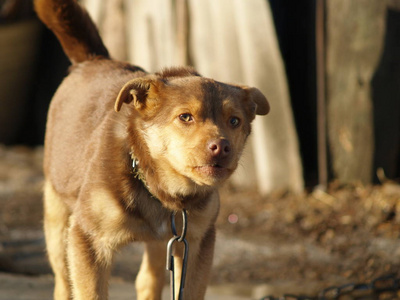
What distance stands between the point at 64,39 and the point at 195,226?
69.6 inches

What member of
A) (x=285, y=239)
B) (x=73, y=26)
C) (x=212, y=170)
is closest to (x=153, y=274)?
(x=212, y=170)

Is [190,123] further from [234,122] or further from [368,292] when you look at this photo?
[368,292]

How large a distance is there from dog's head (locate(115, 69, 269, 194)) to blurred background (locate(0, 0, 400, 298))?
2487 mm

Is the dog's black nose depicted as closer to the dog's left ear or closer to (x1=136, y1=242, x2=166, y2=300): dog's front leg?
the dog's left ear

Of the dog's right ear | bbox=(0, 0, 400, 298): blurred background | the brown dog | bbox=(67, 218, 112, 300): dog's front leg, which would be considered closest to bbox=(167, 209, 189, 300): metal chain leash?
the brown dog

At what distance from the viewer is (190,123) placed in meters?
3.37

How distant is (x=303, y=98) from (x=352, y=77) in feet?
2.46

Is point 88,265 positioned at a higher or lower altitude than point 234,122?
lower

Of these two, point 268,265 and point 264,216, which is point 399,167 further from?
point 268,265

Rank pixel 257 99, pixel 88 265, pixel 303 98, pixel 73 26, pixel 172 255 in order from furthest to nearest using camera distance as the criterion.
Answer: pixel 303 98 < pixel 73 26 < pixel 257 99 < pixel 88 265 < pixel 172 255

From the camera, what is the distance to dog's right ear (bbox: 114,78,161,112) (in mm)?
3488

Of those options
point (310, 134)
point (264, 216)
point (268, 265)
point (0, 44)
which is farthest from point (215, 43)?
point (0, 44)

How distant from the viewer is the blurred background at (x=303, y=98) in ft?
20.4

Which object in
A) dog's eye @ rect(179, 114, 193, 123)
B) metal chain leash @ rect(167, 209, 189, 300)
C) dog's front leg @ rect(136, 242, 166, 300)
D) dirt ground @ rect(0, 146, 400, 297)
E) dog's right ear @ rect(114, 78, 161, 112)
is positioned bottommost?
dirt ground @ rect(0, 146, 400, 297)
